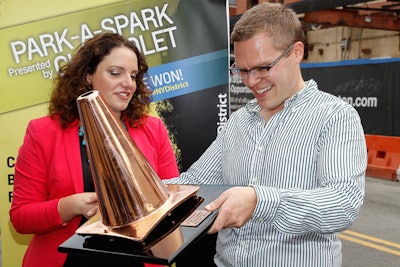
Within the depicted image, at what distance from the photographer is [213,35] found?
8.89 ft

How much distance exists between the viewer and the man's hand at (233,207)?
1068mm

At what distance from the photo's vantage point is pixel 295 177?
1349 millimetres

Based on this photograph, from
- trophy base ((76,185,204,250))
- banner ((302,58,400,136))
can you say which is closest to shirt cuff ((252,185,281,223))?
trophy base ((76,185,204,250))

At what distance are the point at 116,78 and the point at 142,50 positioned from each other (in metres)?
0.88

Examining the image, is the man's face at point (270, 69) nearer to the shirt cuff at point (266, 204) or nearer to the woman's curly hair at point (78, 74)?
the shirt cuff at point (266, 204)

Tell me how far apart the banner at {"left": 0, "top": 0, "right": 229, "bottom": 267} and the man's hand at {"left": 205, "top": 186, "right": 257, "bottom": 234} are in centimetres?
162

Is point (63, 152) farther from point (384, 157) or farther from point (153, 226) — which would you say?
point (384, 157)

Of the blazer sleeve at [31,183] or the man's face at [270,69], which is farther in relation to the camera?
the blazer sleeve at [31,183]

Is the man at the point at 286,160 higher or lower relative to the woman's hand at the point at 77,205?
higher

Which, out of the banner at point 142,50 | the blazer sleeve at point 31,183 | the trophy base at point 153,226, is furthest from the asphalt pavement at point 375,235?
the trophy base at point 153,226

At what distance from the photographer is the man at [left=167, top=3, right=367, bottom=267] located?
119 cm

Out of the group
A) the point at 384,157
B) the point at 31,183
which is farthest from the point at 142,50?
the point at 384,157

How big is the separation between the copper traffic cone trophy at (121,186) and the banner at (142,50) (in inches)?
58.7

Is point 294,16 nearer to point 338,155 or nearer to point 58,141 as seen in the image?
point 338,155
